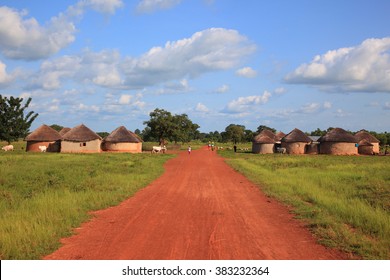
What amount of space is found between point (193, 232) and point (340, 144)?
48.3 metres

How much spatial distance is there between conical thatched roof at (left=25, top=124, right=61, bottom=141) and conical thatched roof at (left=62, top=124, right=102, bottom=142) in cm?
299

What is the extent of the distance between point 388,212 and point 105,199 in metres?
8.76

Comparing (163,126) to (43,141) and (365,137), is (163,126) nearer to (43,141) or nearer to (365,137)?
(43,141)

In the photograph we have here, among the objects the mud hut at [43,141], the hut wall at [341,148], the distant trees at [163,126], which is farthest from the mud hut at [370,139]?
the mud hut at [43,141]

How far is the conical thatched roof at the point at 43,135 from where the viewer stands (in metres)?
50.6

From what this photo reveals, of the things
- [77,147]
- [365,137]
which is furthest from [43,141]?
[365,137]

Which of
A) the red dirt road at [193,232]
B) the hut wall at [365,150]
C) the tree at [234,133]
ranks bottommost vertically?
the red dirt road at [193,232]

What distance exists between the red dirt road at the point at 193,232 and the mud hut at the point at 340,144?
42029 mm

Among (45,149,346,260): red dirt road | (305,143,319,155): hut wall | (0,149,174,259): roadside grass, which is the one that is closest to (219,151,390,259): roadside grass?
(45,149,346,260): red dirt road

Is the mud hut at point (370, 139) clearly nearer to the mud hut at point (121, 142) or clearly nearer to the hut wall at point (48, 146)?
the mud hut at point (121, 142)

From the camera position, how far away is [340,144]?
51.8m
